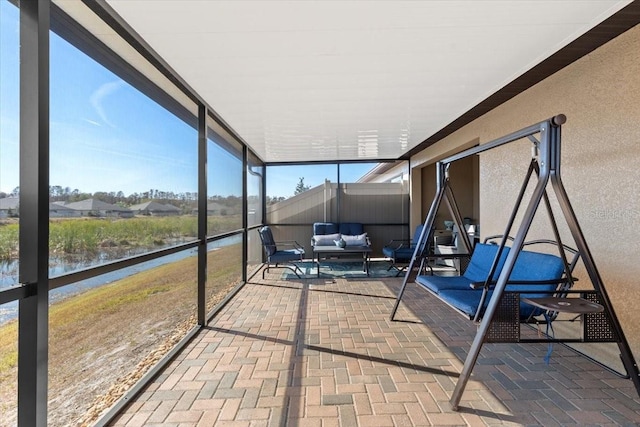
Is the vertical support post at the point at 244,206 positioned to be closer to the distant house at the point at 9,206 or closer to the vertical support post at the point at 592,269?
the distant house at the point at 9,206

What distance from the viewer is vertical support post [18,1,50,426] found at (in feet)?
4.43

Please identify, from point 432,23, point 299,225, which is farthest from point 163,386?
point 299,225

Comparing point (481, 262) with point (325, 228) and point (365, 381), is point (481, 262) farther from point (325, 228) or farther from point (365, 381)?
point (325, 228)

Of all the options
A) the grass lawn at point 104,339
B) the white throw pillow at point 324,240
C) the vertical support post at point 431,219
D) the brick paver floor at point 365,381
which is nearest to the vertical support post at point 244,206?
the white throw pillow at point 324,240

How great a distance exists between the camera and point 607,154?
7.82 ft

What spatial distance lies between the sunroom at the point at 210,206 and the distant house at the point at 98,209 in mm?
12

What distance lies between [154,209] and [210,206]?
1.08 meters

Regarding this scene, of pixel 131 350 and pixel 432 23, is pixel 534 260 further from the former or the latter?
pixel 131 350

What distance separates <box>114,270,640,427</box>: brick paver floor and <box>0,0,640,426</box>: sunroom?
0.02 meters

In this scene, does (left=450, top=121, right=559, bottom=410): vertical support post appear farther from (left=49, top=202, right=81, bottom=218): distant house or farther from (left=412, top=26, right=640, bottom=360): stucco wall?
(left=49, top=202, right=81, bottom=218): distant house

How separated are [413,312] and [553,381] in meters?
1.56

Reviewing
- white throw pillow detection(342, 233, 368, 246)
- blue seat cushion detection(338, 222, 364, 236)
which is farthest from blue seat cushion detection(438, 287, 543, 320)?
blue seat cushion detection(338, 222, 364, 236)

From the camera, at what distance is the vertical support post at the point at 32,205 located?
135 centimetres

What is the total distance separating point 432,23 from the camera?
198cm
